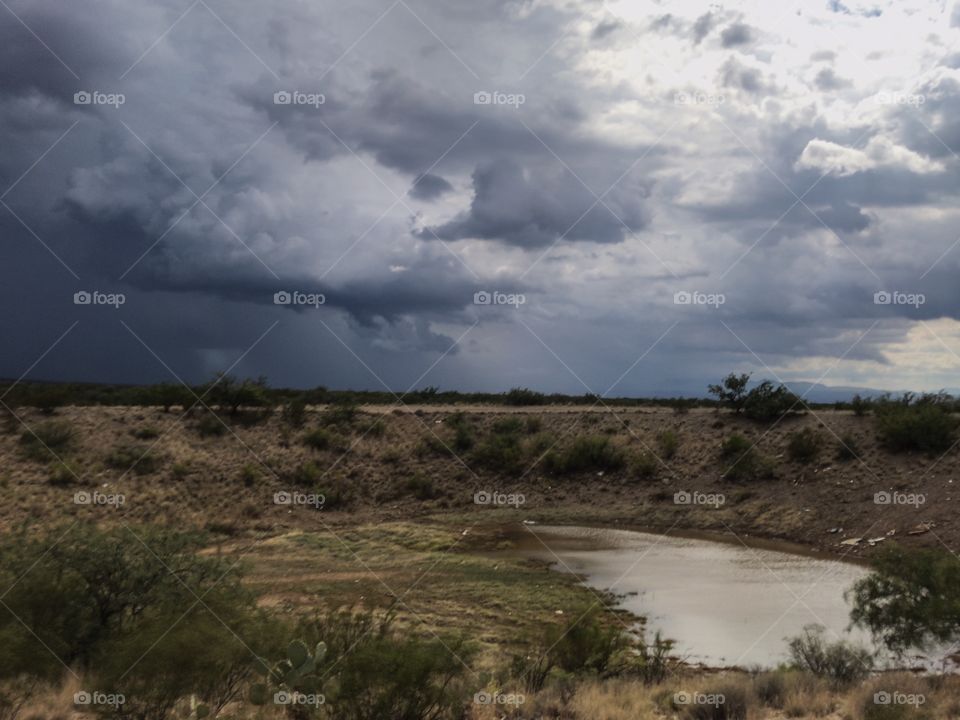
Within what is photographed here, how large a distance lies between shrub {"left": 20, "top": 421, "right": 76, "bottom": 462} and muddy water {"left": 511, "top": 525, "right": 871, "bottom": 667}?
19.9 meters

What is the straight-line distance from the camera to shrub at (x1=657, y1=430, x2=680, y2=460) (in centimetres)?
3878

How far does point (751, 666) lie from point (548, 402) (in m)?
44.5

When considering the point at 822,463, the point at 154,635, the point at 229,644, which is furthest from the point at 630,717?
the point at 822,463

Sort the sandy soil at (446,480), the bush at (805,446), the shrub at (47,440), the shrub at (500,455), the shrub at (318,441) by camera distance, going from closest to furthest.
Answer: the sandy soil at (446,480), the shrub at (47,440), the bush at (805,446), the shrub at (500,455), the shrub at (318,441)

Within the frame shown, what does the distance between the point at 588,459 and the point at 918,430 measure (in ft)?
A: 47.8

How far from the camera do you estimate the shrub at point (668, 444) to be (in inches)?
1527

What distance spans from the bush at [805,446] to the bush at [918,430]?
258 centimetres

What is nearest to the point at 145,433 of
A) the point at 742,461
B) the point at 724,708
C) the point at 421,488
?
the point at 421,488

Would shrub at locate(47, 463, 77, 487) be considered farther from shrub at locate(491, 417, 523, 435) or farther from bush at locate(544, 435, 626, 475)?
bush at locate(544, 435, 626, 475)

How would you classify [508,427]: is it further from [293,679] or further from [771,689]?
[293,679]

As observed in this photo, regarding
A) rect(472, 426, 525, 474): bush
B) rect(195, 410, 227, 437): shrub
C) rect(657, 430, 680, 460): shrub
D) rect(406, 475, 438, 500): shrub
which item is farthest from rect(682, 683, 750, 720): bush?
rect(195, 410, 227, 437): shrub

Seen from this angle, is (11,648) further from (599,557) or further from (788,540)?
(788,540)

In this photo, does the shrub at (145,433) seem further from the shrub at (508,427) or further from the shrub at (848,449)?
the shrub at (848,449)

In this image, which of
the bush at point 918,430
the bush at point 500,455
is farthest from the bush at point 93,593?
the bush at point 918,430
